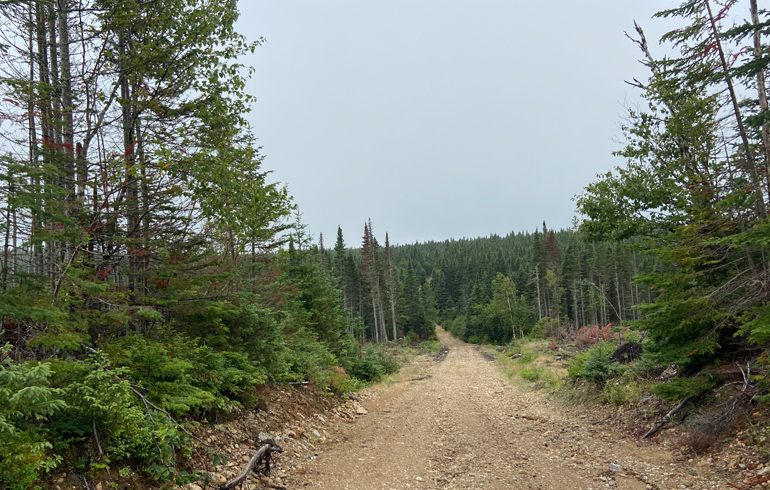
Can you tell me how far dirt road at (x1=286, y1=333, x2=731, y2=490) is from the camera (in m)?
6.01

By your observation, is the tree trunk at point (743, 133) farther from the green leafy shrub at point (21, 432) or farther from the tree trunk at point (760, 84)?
the green leafy shrub at point (21, 432)

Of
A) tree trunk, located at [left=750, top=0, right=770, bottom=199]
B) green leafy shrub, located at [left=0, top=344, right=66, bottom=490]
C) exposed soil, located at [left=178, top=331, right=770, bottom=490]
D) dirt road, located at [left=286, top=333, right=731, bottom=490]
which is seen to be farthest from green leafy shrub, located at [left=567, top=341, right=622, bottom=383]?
green leafy shrub, located at [left=0, top=344, right=66, bottom=490]

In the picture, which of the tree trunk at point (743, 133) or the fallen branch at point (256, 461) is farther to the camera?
the tree trunk at point (743, 133)

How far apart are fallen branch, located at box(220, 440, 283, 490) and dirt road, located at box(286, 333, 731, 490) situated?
53 cm

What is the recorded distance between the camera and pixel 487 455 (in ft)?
24.5

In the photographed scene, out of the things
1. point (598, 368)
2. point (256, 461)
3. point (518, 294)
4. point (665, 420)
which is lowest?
point (518, 294)

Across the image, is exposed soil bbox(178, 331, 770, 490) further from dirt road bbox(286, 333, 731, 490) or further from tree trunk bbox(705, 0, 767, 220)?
tree trunk bbox(705, 0, 767, 220)

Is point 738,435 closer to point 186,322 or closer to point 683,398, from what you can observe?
point 683,398

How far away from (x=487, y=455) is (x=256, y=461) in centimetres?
419

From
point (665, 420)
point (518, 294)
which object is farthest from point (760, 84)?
point (518, 294)

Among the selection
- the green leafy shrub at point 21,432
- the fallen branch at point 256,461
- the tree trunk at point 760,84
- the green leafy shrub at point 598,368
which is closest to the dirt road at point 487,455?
the fallen branch at point 256,461

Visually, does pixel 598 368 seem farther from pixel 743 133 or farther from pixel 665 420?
pixel 743 133

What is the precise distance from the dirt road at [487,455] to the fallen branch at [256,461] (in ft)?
1.73

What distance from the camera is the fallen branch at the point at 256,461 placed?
5.15 meters
